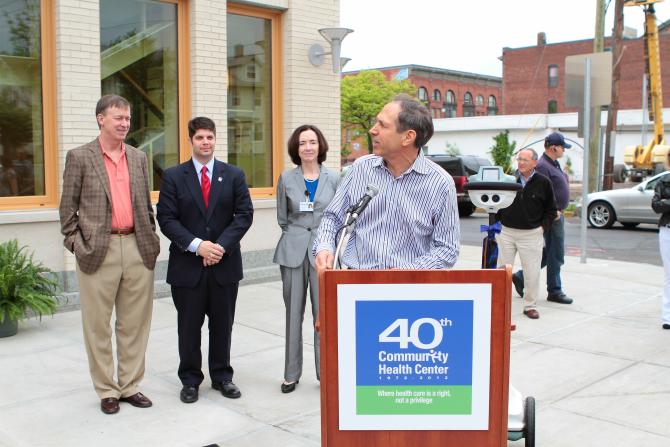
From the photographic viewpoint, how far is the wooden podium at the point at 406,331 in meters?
3.17

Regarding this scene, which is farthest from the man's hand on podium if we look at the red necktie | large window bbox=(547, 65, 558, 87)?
large window bbox=(547, 65, 558, 87)

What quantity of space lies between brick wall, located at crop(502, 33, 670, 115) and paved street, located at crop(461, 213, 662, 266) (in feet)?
167

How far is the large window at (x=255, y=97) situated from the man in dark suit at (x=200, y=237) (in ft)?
16.0

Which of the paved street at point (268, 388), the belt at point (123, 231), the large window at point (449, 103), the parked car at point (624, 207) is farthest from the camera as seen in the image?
the large window at point (449, 103)

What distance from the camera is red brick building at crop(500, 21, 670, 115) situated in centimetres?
6788

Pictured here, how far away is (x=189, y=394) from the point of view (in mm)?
5383

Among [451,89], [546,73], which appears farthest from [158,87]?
[451,89]

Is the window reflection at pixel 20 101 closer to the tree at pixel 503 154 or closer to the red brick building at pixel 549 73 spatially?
the tree at pixel 503 154

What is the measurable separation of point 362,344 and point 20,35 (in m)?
6.69

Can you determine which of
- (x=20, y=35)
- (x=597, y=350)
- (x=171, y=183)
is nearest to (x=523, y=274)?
(x=597, y=350)

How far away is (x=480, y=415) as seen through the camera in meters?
3.26

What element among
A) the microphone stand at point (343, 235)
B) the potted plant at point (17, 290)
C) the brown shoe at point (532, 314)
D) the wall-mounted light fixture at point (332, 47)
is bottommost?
the brown shoe at point (532, 314)

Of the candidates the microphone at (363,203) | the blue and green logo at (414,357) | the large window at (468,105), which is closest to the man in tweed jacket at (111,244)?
the microphone at (363,203)

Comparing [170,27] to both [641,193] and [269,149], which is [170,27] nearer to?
[269,149]
